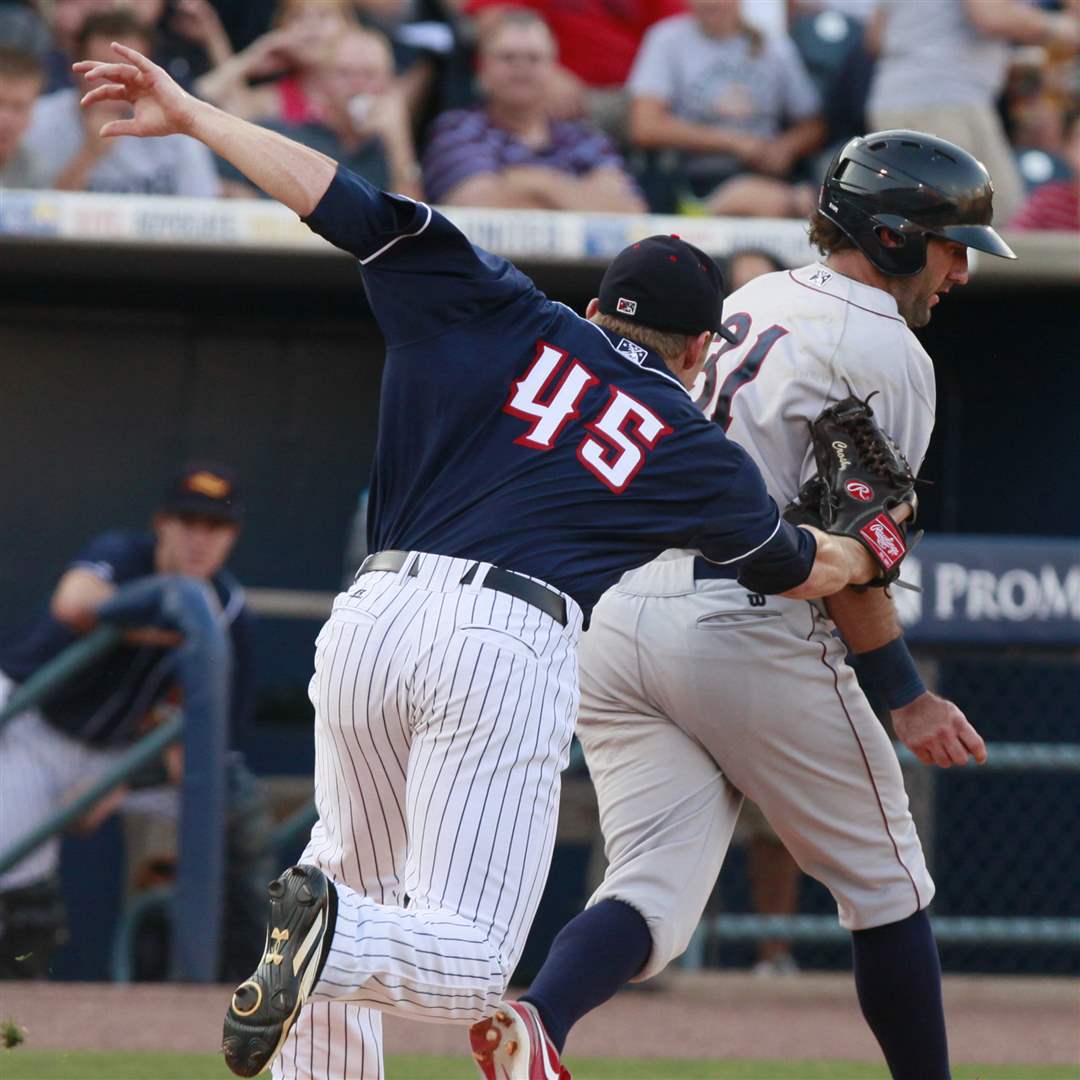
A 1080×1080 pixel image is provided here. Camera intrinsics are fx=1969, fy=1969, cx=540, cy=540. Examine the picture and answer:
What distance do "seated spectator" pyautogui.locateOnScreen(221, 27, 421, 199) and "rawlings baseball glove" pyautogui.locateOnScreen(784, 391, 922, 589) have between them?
385 centimetres

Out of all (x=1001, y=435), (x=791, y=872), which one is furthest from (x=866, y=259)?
(x=1001, y=435)

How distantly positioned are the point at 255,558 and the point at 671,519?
4501 millimetres

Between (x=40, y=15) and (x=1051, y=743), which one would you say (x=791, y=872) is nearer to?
(x=1051, y=743)

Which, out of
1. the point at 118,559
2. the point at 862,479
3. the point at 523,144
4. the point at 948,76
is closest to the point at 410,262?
the point at 862,479

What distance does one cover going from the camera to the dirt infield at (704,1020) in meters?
4.98

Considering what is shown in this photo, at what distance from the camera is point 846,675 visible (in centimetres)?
343

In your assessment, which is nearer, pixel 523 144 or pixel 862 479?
pixel 862 479

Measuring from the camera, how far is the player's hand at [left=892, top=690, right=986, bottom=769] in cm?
345

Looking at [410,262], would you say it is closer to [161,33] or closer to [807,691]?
[807,691]

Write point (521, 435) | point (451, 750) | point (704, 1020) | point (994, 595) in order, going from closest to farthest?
point (451, 750), point (521, 435), point (704, 1020), point (994, 595)

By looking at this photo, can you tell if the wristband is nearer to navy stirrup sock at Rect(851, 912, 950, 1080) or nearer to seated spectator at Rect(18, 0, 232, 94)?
navy stirrup sock at Rect(851, 912, 950, 1080)

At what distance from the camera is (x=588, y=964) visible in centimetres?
323

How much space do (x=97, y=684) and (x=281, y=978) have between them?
3.71 m

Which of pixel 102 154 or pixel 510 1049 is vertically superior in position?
pixel 102 154
